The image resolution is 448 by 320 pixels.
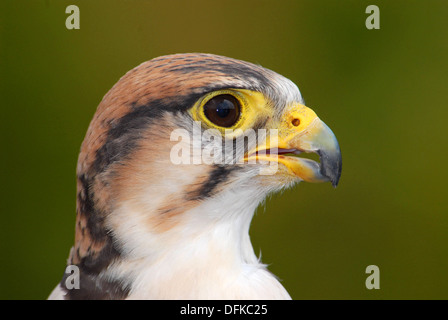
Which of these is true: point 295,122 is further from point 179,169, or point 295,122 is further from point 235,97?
point 179,169

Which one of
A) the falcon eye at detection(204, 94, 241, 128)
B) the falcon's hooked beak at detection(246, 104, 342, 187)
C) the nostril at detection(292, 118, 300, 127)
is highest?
the falcon eye at detection(204, 94, 241, 128)

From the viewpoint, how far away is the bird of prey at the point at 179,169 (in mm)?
1122

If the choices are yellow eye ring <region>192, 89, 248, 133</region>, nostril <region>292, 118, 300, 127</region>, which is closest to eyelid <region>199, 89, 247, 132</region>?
yellow eye ring <region>192, 89, 248, 133</region>

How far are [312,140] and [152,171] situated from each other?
38cm

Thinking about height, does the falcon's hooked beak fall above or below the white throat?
above

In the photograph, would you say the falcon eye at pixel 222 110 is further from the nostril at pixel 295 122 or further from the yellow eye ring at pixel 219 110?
the nostril at pixel 295 122

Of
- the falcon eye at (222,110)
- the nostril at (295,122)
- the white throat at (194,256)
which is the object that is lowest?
the white throat at (194,256)

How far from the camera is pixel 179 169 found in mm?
1126

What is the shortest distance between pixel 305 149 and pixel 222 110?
0.73ft

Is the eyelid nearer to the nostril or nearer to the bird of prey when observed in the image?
the bird of prey

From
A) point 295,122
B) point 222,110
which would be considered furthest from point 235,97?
point 295,122

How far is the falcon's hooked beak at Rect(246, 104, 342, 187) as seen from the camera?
3.82 ft

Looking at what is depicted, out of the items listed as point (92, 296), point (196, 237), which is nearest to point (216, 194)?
point (196, 237)

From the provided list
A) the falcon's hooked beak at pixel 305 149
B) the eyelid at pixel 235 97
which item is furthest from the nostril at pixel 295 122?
the eyelid at pixel 235 97
